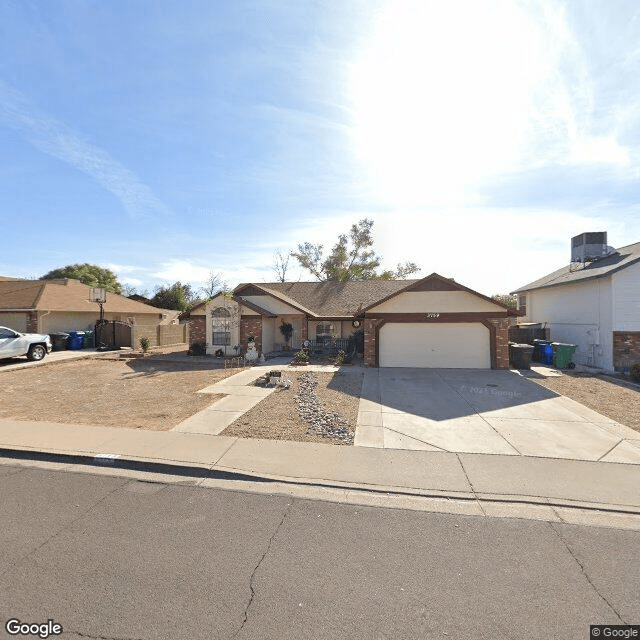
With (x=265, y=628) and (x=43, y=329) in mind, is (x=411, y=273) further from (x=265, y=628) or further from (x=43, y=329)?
(x=265, y=628)

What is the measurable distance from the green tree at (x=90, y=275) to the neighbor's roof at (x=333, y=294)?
2988 cm

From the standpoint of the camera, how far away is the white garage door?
1680 cm

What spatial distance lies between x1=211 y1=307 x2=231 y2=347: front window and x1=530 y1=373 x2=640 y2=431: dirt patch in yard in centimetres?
1563

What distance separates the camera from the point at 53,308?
24109 millimetres

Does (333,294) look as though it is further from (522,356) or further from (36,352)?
(36,352)

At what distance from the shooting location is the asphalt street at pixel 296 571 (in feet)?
9.78

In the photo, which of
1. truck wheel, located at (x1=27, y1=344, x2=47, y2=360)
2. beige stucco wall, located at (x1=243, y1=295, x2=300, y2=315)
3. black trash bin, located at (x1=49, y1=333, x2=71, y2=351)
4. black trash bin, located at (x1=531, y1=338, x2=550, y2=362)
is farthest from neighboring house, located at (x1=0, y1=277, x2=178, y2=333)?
black trash bin, located at (x1=531, y1=338, x2=550, y2=362)

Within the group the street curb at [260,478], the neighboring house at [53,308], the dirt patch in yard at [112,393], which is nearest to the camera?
the street curb at [260,478]

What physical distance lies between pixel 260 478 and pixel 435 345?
515 inches

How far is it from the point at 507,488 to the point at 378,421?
12.0 ft

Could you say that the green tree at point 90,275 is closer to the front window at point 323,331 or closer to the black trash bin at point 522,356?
the front window at point 323,331

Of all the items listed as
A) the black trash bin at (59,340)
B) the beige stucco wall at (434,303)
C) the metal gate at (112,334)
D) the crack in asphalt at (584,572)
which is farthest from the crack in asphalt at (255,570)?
the black trash bin at (59,340)

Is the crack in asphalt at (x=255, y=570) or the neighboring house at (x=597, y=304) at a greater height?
the neighboring house at (x=597, y=304)

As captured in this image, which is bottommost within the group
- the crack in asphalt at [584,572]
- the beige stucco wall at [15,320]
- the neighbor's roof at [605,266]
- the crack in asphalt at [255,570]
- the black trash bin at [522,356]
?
the crack in asphalt at [584,572]
